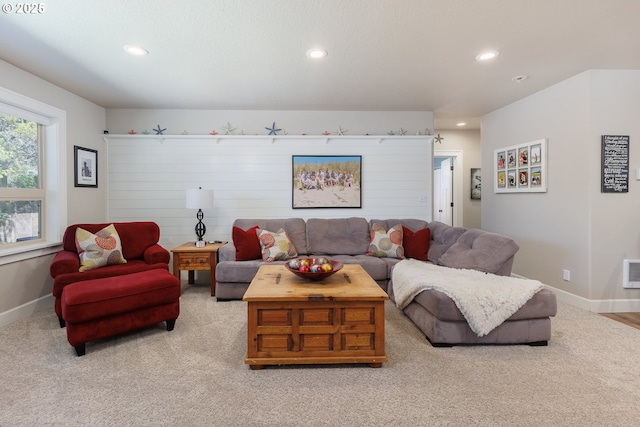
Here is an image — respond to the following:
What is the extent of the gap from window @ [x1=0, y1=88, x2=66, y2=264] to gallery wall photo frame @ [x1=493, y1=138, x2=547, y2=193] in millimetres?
5546

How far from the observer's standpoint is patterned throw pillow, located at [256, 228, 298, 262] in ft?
12.0

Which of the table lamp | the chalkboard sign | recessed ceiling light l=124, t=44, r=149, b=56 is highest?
recessed ceiling light l=124, t=44, r=149, b=56

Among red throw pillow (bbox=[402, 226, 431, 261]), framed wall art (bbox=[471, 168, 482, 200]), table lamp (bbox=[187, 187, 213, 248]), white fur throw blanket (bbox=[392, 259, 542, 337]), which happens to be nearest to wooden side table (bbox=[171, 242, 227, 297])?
table lamp (bbox=[187, 187, 213, 248])

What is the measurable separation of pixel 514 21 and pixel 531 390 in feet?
8.07

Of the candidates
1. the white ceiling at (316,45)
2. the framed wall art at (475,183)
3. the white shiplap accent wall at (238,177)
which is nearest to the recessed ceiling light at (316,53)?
the white ceiling at (316,45)

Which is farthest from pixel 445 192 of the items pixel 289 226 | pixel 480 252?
pixel 289 226

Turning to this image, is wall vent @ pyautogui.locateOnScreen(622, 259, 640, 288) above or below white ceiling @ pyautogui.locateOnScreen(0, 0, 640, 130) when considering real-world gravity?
below

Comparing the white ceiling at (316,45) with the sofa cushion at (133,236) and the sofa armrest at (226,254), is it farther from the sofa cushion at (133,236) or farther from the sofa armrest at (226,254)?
the sofa armrest at (226,254)

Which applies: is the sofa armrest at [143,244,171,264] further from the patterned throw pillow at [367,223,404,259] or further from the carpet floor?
the patterned throw pillow at [367,223,404,259]

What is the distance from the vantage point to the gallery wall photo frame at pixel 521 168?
3.70 meters

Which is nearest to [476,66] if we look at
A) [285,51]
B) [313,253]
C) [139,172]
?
[285,51]

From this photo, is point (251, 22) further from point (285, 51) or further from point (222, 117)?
point (222, 117)

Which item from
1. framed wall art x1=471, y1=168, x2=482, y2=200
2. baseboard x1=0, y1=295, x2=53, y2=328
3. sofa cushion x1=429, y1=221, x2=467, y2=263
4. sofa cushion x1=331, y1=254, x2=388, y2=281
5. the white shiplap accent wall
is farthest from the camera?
framed wall art x1=471, y1=168, x2=482, y2=200

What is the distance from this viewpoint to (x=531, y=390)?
185 cm
